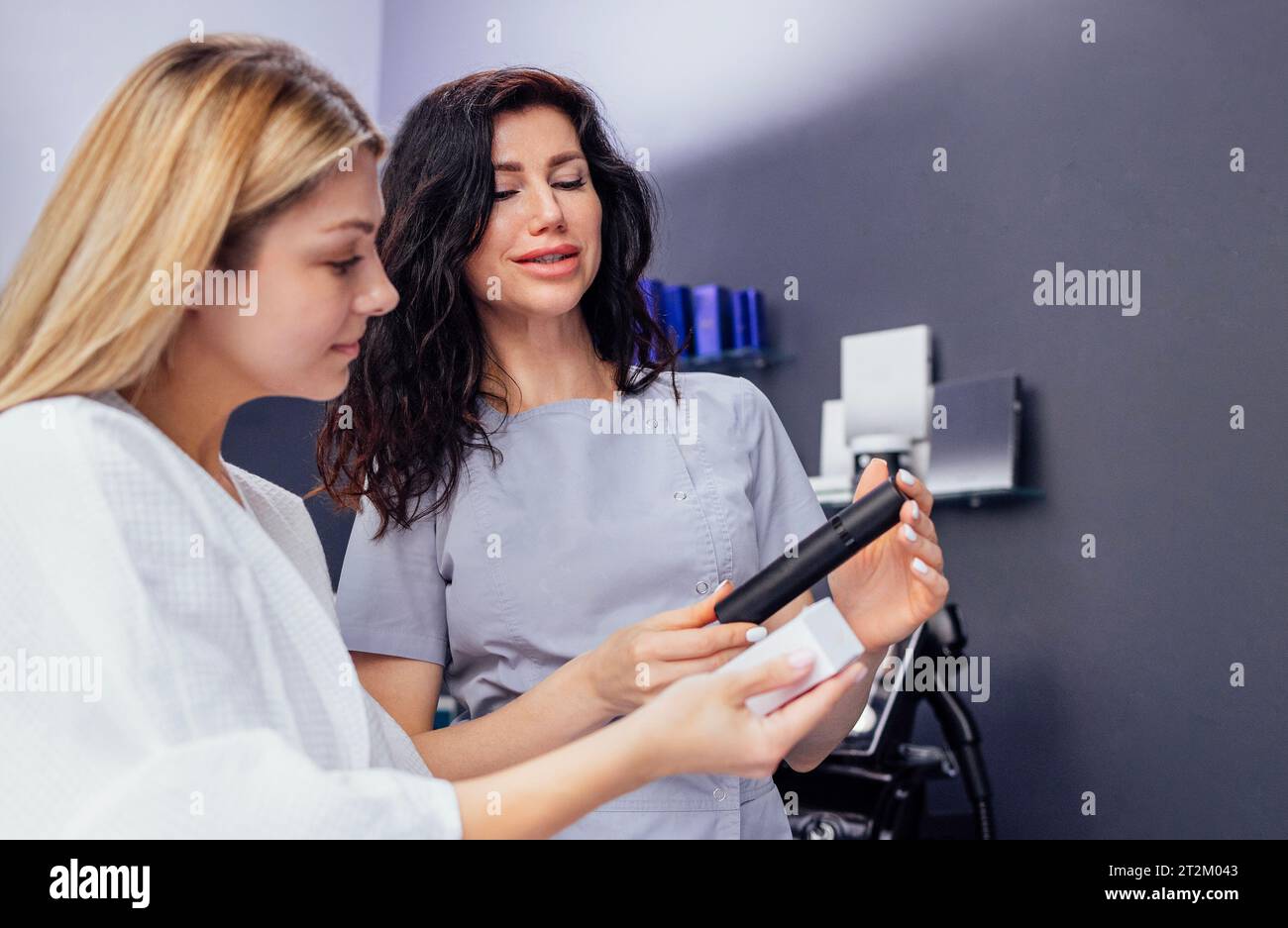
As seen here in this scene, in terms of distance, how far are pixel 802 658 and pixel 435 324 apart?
0.63 m

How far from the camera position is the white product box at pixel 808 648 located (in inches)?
33.9

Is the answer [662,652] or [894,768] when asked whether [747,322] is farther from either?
[662,652]

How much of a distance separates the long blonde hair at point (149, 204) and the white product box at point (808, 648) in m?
0.46

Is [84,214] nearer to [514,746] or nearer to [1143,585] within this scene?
[514,746]

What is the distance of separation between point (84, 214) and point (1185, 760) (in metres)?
1.98

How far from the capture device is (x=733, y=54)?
3.05 meters

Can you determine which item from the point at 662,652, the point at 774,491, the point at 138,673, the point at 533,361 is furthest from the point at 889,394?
the point at 138,673

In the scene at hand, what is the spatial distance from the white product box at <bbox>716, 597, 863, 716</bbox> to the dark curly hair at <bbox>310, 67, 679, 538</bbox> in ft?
1.61

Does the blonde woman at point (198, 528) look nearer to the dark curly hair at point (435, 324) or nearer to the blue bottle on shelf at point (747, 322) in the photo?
the dark curly hair at point (435, 324)

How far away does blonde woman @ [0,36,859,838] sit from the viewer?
2.38 feet

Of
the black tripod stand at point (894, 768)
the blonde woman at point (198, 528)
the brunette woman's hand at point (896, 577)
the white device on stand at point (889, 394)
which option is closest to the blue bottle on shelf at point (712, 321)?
the white device on stand at point (889, 394)

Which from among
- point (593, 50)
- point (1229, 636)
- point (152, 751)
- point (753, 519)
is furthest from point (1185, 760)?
point (593, 50)

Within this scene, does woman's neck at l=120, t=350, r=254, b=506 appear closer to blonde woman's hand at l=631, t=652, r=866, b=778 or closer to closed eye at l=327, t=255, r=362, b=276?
closed eye at l=327, t=255, r=362, b=276

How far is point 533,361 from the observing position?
136 cm
